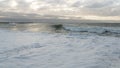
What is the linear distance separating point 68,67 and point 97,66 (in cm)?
83

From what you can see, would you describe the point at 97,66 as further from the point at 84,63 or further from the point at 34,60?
the point at 34,60

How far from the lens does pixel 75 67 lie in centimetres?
607

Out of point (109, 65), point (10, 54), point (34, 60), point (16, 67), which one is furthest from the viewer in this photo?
point (10, 54)

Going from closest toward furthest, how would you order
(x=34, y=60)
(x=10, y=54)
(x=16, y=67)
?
(x=16, y=67) < (x=34, y=60) < (x=10, y=54)

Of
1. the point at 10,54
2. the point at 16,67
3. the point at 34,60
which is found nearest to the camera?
the point at 16,67

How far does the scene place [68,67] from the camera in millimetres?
5984

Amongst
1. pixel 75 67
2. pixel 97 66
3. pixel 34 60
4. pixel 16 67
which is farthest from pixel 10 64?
pixel 97 66

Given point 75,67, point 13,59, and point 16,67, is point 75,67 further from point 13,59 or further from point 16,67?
point 13,59

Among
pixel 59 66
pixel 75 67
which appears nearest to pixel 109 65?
pixel 75 67

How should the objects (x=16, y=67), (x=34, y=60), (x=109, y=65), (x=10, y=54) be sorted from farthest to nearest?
(x=10, y=54) < (x=34, y=60) < (x=109, y=65) < (x=16, y=67)

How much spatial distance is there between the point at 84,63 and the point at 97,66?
20.4 inches

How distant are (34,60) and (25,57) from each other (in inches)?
21.8

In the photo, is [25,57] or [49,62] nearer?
[49,62]

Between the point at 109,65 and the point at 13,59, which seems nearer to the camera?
the point at 109,65
